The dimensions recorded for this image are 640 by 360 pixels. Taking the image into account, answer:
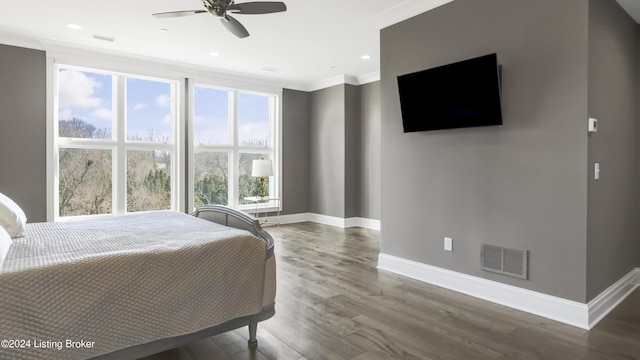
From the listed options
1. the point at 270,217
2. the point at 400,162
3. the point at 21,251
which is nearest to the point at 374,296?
the point at 400,162

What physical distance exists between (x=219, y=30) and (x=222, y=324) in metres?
3.56

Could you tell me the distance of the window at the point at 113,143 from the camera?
525 centimetres

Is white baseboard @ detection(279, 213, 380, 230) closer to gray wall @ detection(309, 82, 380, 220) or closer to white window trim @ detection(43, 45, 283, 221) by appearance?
gray wall @ detection(309, 82, 380, 220)

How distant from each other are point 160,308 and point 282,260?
2.61 metres

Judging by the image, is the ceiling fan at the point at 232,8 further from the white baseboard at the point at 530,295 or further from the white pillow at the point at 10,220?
the white baseboard at the point at 530,295

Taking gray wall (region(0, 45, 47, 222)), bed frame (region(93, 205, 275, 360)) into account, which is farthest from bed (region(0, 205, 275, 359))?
gray wall (region(0, 45, 47, 222))

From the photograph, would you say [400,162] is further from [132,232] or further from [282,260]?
[132,232]

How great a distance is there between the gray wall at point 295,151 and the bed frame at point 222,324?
409cm

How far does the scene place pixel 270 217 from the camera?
7.21 m

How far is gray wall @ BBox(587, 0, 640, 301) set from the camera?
9.02 ft

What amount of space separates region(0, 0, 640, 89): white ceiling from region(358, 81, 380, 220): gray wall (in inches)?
29.6

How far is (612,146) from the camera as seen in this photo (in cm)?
309

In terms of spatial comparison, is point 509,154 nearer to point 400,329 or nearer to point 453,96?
point 453,96

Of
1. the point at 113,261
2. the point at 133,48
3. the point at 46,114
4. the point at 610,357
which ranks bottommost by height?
the point at 610,357
